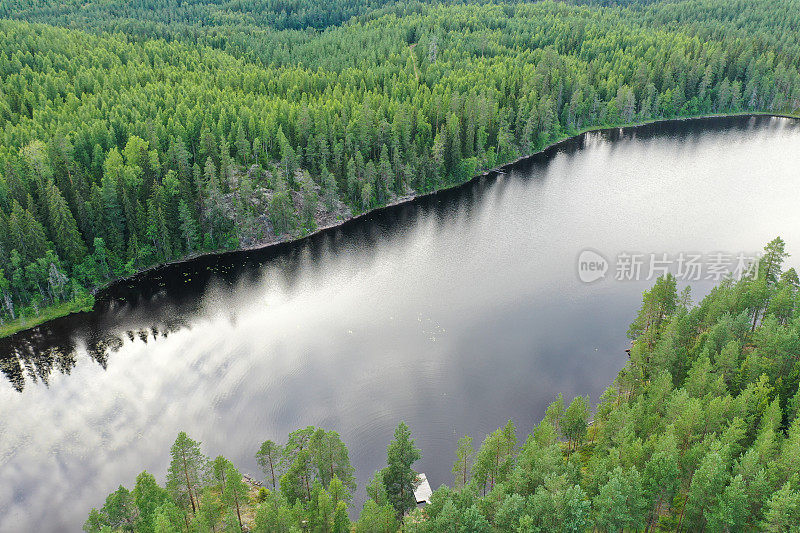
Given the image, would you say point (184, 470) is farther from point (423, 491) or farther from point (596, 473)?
point (596, 473)

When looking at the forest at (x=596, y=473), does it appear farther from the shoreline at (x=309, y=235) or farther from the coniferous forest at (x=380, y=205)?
the shoreline at (x=309, y=235)

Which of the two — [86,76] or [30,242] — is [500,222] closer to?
[30,242]

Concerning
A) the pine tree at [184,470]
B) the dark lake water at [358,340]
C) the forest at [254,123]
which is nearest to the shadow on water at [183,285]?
the dark lake water at [358,340]

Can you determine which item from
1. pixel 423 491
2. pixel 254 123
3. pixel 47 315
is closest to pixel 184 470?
pixel 423 491

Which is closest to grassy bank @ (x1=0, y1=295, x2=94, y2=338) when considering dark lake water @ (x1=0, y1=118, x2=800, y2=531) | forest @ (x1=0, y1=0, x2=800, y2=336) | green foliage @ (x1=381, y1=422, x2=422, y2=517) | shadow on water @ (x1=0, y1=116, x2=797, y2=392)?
forest @ (x1=0, y1=0, x2=800, y2=336)

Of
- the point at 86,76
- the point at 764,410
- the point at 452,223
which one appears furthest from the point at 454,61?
the point at 764,410

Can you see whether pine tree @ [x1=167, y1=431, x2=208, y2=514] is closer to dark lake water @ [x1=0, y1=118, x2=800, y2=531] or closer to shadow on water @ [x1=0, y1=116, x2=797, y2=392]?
dark lake water @ [x1=0, y1=118, x2=800, y2=531]
